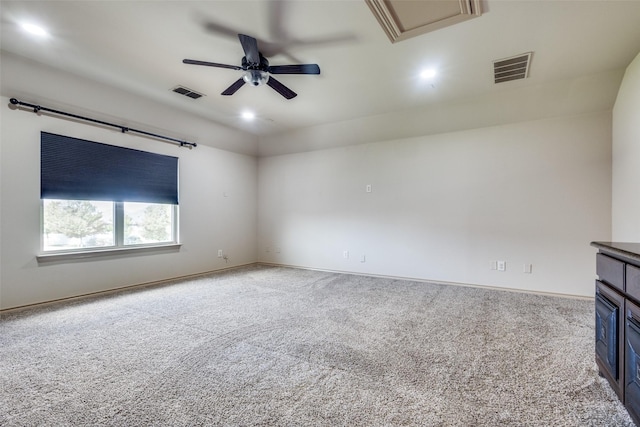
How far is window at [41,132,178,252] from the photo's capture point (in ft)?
10.9

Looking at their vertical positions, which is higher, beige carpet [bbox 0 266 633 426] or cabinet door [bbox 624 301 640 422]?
cabinet door [bbox 624 301 640 422]

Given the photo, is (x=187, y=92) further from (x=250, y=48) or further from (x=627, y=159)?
(x=627, y=159)

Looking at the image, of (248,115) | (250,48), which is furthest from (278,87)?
(248,115)

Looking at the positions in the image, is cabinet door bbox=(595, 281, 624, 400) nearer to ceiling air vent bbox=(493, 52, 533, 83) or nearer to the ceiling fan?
ceiling air vent bbox=(493, 52, 533, 83)

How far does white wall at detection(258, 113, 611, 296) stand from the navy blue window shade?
227cm

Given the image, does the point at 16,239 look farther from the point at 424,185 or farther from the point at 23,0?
the point at 424,185

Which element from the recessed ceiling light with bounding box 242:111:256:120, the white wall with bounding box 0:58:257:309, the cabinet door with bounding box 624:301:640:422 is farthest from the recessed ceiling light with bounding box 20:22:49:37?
the cabinet door with bounding box 624:301:640:422

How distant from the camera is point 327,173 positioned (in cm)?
535

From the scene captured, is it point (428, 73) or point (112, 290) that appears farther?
point (112, 290)

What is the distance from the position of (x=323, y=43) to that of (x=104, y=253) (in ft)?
12.4

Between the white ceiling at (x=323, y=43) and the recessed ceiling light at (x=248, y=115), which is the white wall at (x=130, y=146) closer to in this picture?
the white ceiling at (x=323, y=43)

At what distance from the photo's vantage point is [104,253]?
3.75 metres

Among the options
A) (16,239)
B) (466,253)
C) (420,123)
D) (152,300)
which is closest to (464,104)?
(420,123)

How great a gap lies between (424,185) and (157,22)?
152 inches
